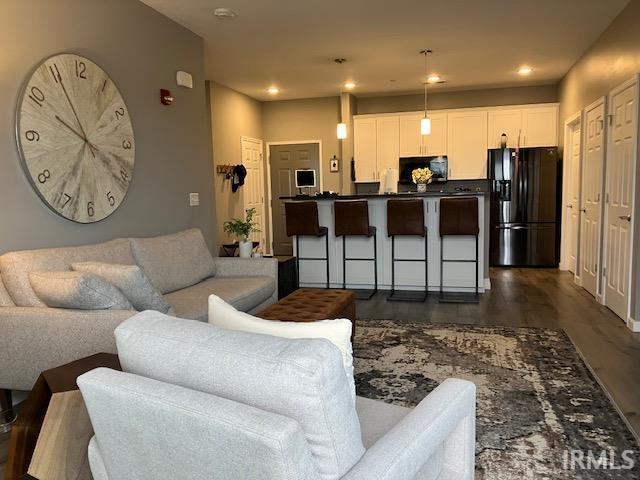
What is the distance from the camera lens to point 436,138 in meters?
7.84

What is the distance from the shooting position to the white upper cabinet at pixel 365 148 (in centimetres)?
807

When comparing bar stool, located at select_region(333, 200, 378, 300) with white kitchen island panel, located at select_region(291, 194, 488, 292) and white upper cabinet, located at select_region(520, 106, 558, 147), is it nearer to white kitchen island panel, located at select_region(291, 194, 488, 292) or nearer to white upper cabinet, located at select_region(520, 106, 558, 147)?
white kitchen island panel, located at select_region(291, 194, 488, 292)

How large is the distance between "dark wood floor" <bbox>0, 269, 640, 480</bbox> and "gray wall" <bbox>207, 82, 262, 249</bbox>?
273 centimetres

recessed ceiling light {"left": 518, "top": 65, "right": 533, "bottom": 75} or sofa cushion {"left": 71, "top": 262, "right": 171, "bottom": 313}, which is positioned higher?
recessed ceiling light {"left": 518, "top": 65, "right": 533, "bottom": 75}

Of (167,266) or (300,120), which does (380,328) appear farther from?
(300,120)

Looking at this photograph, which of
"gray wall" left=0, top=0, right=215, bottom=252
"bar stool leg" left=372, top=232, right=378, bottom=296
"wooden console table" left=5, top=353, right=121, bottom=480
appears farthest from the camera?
"bar stool leg" left=372, top=232, right=378, bottom=296

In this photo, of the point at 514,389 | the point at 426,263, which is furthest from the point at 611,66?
the point at 514,389

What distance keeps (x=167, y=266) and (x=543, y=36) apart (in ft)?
14.5

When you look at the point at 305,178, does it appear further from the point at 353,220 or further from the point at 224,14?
the point at 224,14

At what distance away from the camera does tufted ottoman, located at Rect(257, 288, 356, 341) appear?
305cm

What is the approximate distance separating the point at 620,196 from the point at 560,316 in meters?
1.18

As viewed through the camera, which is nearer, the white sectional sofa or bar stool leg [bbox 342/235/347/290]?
the white sectional sofa

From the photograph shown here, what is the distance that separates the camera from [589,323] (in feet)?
13.9

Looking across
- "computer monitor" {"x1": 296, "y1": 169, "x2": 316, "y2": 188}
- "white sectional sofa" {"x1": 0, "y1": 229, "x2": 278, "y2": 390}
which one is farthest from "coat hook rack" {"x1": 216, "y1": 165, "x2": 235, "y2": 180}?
"white sectional sofa" {"x1": 0, "y1": 229, "x2": 278, "y2": 390}
